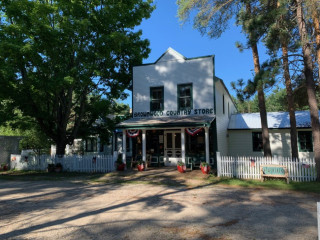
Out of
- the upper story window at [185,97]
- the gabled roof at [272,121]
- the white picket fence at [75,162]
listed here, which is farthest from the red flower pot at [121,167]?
the gabled roof at [272,121]

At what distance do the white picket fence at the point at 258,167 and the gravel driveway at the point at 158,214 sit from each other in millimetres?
2542

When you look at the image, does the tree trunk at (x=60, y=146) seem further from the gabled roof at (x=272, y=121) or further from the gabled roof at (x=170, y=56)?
the gabled roof at (x=272, y=121)

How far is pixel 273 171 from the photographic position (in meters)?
10.8

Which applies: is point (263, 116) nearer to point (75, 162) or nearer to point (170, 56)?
point (170, 56)

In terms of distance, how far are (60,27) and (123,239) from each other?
13290 mm

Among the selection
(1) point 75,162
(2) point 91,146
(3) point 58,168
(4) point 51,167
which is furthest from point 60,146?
(2) point 91,146

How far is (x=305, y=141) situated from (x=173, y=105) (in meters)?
10.6

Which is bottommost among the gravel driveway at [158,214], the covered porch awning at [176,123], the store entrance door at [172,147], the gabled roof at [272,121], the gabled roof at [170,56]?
the gravel driveway at [158,214]

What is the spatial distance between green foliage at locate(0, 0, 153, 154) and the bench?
34.8 ft

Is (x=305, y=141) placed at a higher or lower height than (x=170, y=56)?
lower

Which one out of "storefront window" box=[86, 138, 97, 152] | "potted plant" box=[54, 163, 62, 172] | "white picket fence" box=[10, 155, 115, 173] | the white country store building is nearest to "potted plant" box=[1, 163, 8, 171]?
"white picket fence" box=[10, 155, 115, 173]

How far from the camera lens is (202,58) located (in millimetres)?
15523

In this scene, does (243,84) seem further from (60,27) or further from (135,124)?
(60,27)

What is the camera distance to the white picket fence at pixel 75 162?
580 inches
